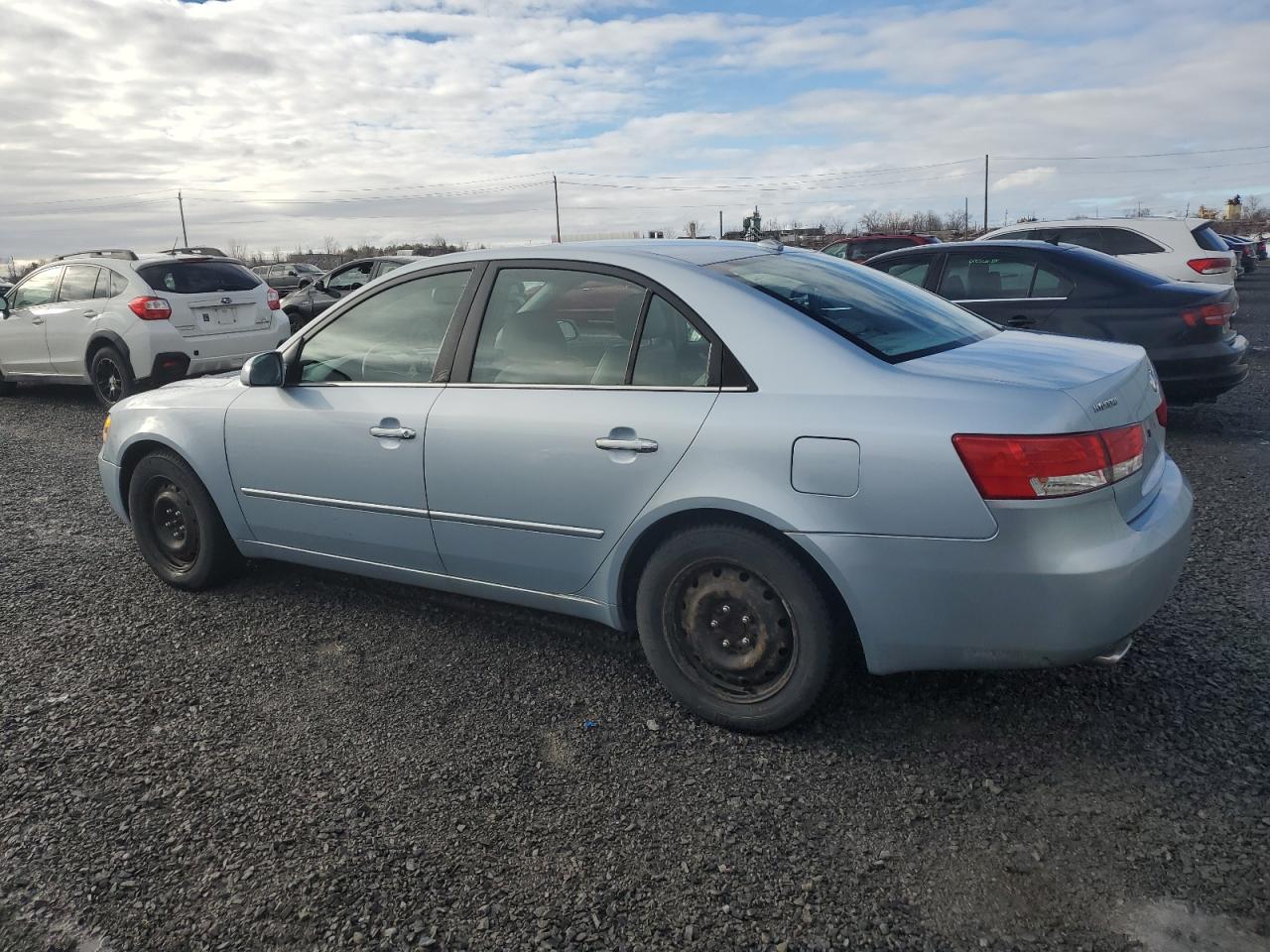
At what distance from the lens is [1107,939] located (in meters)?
2.12

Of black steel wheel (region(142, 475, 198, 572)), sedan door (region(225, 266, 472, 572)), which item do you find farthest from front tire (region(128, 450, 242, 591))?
sedan door (region(225, 266, 472, 572))

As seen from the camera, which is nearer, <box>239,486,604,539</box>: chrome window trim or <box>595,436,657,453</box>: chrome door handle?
<box>595,436,657,453</box>: chrome door handle

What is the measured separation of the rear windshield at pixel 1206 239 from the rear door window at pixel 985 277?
17.3ft

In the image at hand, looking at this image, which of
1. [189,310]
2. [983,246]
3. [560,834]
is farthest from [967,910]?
[189,310]

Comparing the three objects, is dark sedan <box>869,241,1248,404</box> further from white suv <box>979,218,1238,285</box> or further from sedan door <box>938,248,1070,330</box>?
white suv <box>979,218,1238,285</box>

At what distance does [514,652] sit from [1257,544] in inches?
140

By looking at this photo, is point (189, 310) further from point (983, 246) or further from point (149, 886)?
point (149, 886)

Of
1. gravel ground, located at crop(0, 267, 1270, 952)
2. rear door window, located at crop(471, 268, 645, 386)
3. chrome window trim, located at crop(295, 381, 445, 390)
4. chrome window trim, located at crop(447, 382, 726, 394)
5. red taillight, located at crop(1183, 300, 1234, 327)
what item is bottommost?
gravel ground, located at crop(0, 267, 1270, 952)

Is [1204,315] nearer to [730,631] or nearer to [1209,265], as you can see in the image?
[1209,265]

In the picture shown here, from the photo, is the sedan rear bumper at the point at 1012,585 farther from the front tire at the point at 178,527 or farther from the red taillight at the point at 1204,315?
the red taillight at the point at 1204,315

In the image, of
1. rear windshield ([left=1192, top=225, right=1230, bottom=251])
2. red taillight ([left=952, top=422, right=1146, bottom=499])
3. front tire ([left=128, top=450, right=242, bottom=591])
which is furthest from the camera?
rear windshield ([left=1192, top=225, right=1230, bottom=251])

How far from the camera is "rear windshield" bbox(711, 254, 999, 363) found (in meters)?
3.07

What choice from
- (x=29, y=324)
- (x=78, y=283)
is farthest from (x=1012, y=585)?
(x=29, y=324)

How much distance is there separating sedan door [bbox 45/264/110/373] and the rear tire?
0.20 meters
